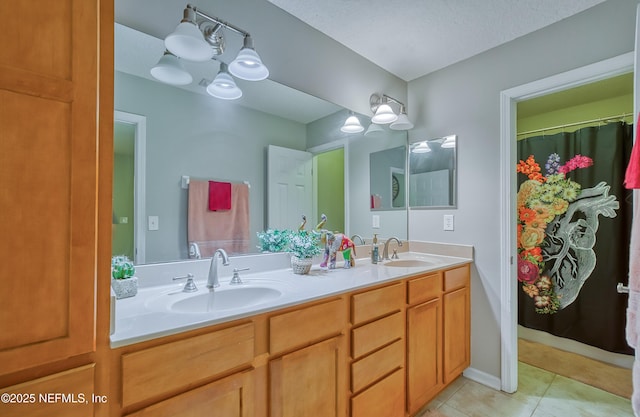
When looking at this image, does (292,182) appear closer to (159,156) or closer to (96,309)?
(159,156)

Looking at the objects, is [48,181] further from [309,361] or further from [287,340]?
[309,361]

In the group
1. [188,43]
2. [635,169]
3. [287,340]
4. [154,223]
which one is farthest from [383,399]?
[188,43]

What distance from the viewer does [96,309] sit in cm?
74

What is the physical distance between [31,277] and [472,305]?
2394 millimetres

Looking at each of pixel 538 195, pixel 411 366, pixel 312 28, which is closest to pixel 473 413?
pixel 411 366

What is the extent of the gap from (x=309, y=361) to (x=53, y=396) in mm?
772

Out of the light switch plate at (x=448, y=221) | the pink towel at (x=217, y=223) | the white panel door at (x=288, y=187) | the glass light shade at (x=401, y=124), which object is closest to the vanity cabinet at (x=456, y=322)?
the light switch plate at (x=448, y=221)

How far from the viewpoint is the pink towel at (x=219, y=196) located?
1546mm

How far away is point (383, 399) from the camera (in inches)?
57.9

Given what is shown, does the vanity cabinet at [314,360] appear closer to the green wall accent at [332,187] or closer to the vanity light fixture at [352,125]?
the green wall accent at [332,187]

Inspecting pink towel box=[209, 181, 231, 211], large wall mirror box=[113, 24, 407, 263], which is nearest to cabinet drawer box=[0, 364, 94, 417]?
large wall mirror box=[113, 24, 407, 263]

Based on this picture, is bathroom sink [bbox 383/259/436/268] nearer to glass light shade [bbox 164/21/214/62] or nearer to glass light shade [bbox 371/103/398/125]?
glass light shade [bbox 371/103/398/125]

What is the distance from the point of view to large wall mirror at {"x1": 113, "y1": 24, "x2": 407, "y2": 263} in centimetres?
128

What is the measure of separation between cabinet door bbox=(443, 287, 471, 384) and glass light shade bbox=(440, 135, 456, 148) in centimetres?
108
